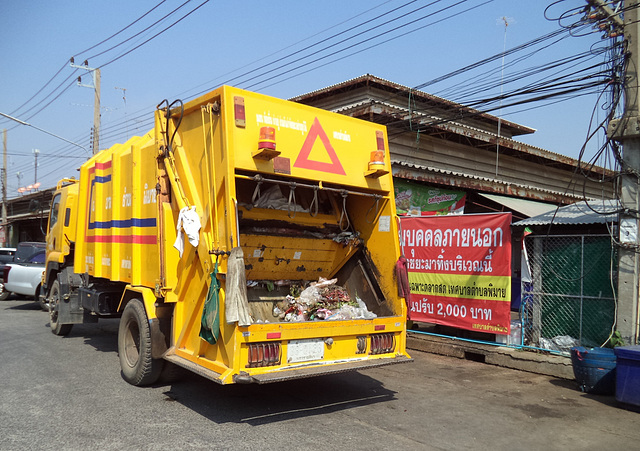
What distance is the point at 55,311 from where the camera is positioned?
943 centimetres

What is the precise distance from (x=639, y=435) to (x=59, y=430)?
533 centimetres

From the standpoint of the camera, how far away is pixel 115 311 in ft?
24.6

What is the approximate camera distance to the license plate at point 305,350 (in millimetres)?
5000

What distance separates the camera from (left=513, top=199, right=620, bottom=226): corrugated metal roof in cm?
757

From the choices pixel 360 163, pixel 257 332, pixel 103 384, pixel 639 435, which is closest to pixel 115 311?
pixel 103 384

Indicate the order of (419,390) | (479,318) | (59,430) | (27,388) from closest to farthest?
(59,430) < (27,388) < (419,390) < (479,318)

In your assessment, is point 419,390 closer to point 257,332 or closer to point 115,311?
point 257,332

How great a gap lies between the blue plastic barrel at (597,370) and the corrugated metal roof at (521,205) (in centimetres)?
737

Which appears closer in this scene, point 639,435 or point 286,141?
point 639,435

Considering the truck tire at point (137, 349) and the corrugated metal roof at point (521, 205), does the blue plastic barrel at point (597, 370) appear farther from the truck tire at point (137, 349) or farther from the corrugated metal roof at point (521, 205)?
the corrugated metal roof at point (521, 205)

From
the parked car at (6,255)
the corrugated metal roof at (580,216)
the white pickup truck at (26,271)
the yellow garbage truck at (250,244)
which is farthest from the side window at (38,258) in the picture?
the corrugated metal roof at (580,216)

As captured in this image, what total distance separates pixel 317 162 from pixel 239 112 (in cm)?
105

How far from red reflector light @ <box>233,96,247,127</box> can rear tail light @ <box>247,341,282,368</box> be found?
83.3 inches

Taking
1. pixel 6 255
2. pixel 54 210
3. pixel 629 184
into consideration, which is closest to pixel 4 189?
pixel 6 255
